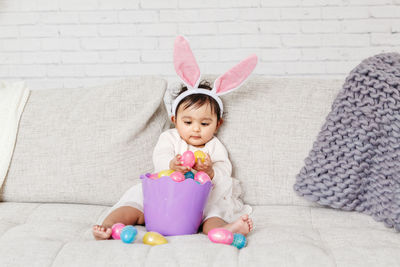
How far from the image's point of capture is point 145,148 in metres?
1.70

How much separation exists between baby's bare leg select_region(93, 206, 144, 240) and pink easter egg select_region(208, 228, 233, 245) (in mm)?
283

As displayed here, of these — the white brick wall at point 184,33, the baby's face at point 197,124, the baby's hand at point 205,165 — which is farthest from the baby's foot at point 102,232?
the white brick wall at point 184,33

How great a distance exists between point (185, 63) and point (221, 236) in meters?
0.63

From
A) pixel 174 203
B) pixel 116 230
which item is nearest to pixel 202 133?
pixel 174 203

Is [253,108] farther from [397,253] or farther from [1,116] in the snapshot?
[1,116]

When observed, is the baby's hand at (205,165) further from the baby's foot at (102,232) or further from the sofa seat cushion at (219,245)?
the baby's foot at (102,232)

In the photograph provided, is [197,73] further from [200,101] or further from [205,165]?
[205,165]

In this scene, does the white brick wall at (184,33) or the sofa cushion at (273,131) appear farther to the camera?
the white brick wall at (184,33)

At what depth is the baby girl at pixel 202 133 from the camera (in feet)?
5.16

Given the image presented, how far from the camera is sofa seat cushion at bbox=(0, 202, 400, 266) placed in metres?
1.16

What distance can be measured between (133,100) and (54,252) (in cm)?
68

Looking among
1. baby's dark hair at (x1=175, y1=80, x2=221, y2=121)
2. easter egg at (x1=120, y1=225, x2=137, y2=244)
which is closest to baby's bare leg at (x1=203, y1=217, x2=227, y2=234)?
easter egg at (x1=120, y1=225, x2=137, y2=244)

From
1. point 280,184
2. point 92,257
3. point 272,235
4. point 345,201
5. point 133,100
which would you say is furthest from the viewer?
point 133,100

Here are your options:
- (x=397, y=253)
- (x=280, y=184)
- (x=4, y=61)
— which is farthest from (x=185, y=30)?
(x=397, y=253)
